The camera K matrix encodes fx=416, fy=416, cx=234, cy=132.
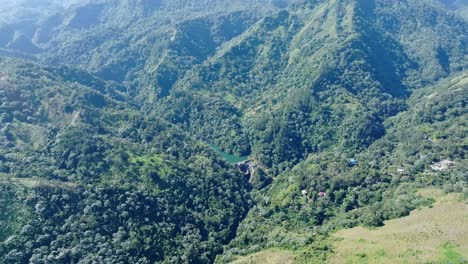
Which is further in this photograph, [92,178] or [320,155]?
Answer: [320,155]

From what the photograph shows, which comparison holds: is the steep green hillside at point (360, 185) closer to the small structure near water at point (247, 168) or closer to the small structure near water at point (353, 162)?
the small structure near water at point (353, 162)

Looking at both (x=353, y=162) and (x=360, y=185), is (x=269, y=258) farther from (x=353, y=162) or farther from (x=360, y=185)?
(x=353, y=162)

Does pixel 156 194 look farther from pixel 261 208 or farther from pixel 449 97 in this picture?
pixel 449 97

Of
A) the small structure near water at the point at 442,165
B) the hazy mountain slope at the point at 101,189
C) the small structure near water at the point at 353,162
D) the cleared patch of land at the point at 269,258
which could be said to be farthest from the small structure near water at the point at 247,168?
the small structure near water at the point at 442,165

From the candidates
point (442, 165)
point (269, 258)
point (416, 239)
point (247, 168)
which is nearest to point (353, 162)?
point (442, 165)

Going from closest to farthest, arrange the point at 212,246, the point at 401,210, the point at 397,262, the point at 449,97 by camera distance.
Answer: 1. the point at 397,262
2. the point at 401,210
3. the point at 212,246
4. the point at 449,97

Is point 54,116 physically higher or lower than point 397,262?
higher

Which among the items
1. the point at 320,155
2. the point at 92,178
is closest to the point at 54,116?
the point at 92,178
